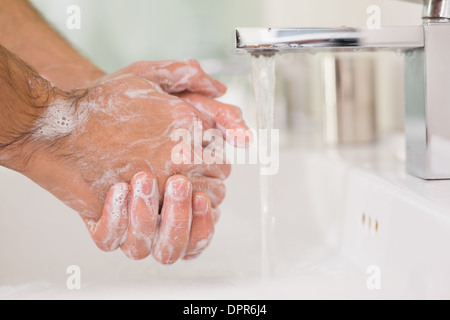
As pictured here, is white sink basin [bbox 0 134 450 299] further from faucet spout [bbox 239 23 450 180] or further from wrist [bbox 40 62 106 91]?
wrist [bbox 40 62 106 91]

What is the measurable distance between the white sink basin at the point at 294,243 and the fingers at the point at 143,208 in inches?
1.9

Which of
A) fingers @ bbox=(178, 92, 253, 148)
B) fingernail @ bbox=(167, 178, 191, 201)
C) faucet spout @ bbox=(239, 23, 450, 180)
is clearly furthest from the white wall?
fingernail @ bbox=(167, 178, 191, 201)

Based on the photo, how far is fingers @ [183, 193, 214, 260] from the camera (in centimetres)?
53

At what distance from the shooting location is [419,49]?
53 centimetres

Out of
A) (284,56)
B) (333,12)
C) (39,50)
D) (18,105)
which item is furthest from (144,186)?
(333,12)

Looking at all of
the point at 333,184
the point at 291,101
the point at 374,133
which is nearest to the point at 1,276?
the point at 333,184

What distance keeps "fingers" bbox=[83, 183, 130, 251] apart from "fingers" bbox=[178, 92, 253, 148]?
137 mm

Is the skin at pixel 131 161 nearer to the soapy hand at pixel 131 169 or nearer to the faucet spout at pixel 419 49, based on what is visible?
the soapy hand at pixel 131 169

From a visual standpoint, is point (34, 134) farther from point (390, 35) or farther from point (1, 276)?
point (390, 35)

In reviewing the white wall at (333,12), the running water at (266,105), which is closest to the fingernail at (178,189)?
the running water at (266,105)

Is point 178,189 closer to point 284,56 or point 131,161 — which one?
point 131,161

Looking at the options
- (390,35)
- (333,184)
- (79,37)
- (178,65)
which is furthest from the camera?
(79,37)
